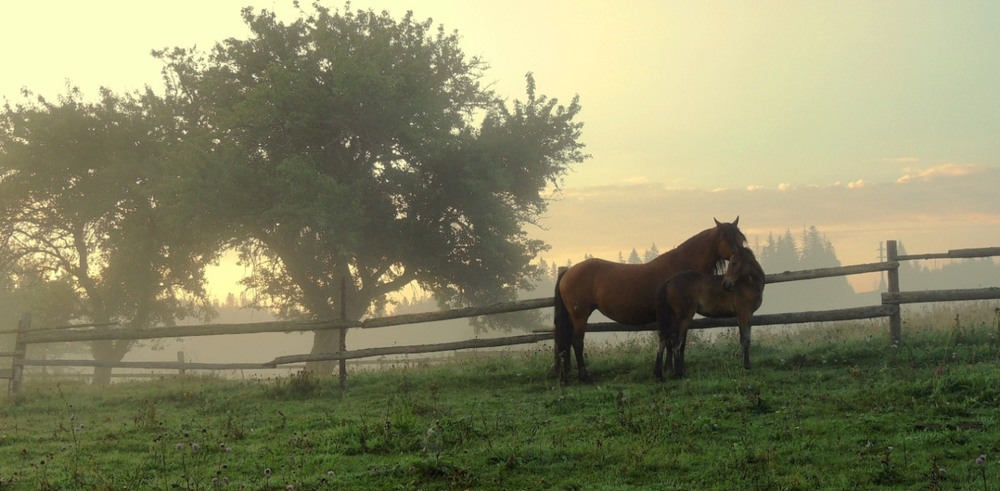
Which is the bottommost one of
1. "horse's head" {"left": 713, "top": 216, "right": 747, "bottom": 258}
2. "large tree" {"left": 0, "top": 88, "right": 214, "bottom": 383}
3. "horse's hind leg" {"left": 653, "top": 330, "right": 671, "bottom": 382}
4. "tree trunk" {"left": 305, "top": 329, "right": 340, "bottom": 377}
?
"tree trunk" {"left": 305, "top": 329, "right": 340, "bottom": 377}

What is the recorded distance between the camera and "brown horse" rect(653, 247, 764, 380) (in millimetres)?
11438

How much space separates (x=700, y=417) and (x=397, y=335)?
114761 millimetres

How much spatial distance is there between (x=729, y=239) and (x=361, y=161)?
619 inches

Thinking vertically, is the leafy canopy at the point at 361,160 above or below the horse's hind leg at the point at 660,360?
above

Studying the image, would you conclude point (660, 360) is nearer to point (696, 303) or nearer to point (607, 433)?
point (696, 303)

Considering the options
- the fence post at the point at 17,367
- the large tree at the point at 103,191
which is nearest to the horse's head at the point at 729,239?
the fence post at the point at 17,367

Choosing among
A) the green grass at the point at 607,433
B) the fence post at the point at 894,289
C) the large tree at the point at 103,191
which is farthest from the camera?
the large tree at the point at 103,191

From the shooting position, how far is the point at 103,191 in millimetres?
25859

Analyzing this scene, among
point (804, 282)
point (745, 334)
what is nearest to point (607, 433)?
point (745, 334)

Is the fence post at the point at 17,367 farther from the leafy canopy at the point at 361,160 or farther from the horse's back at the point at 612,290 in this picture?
the horse's back at the point at 612,290

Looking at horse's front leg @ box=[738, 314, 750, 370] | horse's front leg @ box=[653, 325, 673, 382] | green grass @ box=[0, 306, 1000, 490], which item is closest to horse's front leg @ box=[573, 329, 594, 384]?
green grass @ box=[0, 306, 1000, 490]

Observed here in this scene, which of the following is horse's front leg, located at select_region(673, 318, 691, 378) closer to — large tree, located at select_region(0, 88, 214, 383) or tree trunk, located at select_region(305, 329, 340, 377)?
tree trunk, located at select_region(305, 329, 340, 377)

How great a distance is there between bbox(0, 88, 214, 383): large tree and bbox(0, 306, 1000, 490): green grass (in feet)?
45.2

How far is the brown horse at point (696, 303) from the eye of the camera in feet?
37.5
